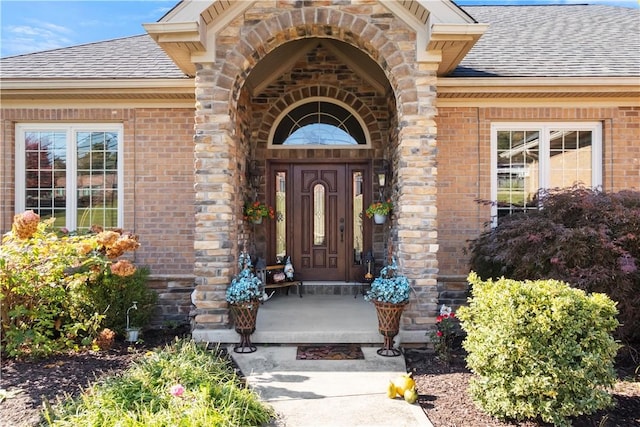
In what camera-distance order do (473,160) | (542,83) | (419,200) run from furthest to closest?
(473,160)
(542,83)
(419,200)

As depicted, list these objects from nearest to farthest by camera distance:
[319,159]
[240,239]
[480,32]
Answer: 1. [480,32]
2. [240,239]
3. [319,159]

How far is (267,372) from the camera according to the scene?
4.24m

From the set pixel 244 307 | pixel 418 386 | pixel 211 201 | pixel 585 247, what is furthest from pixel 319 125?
pixel 418 386

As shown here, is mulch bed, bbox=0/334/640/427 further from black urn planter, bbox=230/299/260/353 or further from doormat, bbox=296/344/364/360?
black urn planter, bbox=230/299/260/353

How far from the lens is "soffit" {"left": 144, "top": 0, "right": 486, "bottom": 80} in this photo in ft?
15.3

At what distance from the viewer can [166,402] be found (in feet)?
10.5

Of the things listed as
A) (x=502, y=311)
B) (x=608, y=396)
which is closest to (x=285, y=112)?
(x=502, y=311)

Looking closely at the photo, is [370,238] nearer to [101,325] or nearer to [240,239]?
[240,239]

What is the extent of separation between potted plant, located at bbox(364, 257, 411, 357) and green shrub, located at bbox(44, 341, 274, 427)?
67.2 inches

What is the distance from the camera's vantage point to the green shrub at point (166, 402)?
2902mm

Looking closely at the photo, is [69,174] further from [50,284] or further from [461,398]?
[461,398]

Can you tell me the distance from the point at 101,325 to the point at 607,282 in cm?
571

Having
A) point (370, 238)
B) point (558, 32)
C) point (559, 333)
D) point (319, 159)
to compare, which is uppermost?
point (558, 32)

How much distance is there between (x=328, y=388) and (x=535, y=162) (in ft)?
15.7
